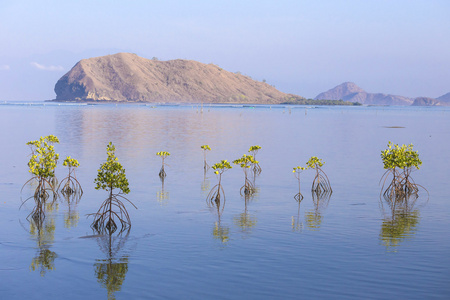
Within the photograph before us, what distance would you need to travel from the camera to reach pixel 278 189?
30.9 meters

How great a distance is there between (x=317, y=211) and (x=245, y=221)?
165 inches

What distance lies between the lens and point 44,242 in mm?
19219

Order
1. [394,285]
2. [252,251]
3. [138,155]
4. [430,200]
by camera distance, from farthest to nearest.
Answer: [138,155] < [430,200] < [252,251] < [394,285]

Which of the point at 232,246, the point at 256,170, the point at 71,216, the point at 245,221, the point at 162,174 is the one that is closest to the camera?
the point at 232,246

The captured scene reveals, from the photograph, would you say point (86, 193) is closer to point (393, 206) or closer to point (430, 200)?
point (393, 206)

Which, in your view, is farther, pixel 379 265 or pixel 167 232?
pixel 167 232

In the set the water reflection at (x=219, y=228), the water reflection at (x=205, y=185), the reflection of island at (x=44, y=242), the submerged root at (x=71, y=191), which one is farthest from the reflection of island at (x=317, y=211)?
the submerged root at (x=71, y=191)

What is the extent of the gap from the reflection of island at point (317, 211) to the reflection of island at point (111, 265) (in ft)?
25.9

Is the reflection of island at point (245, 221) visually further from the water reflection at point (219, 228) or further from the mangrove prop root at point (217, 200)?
the mangrove prop root at point (217, 200)

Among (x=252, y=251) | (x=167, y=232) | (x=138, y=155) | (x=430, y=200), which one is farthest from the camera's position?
(x=138, y=155)

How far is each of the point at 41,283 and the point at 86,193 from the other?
13584 mm

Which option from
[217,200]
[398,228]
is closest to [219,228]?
[217,200]

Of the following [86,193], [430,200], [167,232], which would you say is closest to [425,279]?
[167,232]

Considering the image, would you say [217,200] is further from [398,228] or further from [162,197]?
[398,228]
